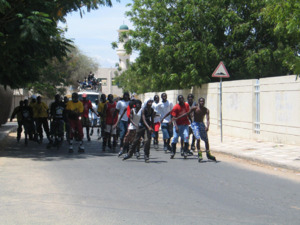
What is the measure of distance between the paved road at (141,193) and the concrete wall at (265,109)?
460 centimetres

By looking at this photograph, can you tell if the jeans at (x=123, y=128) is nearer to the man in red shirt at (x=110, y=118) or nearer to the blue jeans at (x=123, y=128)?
the blue jeans at (x=123, y=128)

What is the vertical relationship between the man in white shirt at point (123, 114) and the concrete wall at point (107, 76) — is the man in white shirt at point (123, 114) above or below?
below

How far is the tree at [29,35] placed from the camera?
12969 mm

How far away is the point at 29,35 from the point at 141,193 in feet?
22.5

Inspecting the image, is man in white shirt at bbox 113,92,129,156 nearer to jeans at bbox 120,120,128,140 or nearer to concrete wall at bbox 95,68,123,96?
jeans at bbox 120,120,128,140

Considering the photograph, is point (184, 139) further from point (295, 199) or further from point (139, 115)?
point (295, 199)

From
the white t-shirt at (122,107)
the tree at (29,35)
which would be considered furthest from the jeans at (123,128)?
the tree at (29,35)

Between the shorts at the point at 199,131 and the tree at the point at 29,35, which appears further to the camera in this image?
the tree at the point at 29,35

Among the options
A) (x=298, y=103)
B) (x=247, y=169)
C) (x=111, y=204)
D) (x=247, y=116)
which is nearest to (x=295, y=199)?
(x=111, y=204)

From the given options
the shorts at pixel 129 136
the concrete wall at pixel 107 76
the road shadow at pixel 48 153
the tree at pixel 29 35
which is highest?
the concrete wall at pixel 107 76

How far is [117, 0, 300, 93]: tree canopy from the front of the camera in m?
24.4

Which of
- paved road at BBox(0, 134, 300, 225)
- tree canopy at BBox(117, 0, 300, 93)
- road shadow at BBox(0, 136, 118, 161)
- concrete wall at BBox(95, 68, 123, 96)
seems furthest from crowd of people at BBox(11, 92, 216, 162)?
concrete wall at BBox(95, 68, 123, 96)

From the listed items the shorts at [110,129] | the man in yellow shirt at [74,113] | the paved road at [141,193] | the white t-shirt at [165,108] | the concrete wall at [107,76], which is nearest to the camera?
the paved road at [141,193]

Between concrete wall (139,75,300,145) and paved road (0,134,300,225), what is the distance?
4.60 m
